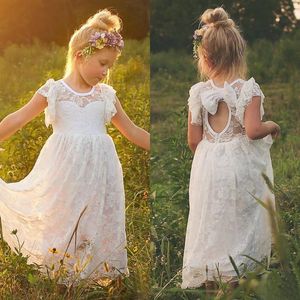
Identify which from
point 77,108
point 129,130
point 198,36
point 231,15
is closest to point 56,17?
point 77,108

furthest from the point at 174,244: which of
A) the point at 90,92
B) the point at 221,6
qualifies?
the point at 221,6

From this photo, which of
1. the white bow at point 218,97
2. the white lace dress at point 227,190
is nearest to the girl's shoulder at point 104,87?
the white lace dress at point 227,190

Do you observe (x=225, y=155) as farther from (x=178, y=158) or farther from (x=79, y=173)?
(x=79, y=173)

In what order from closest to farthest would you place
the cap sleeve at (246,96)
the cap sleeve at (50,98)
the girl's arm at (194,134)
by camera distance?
the cap sleeve at (246,96)
the girl's arm at (194,134)
the cap sleeve at (50,98)

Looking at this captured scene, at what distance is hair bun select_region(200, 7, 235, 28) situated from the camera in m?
2.60

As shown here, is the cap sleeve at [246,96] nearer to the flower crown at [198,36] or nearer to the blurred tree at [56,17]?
the flower crown at [198,36]

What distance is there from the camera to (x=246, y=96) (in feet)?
8.25

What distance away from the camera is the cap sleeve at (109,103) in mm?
2863

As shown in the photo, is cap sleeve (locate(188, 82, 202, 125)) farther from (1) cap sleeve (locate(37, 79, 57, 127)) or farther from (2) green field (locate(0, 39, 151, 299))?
(1) cap sleeve (locate(37, 79, 57, 127))

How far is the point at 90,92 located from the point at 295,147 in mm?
807

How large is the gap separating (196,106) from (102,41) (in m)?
0.50

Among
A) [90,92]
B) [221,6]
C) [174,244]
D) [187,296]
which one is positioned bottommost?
[187,296]

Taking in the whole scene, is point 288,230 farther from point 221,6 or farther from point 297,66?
point 221,6

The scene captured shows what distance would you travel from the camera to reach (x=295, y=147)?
9.01 feet
